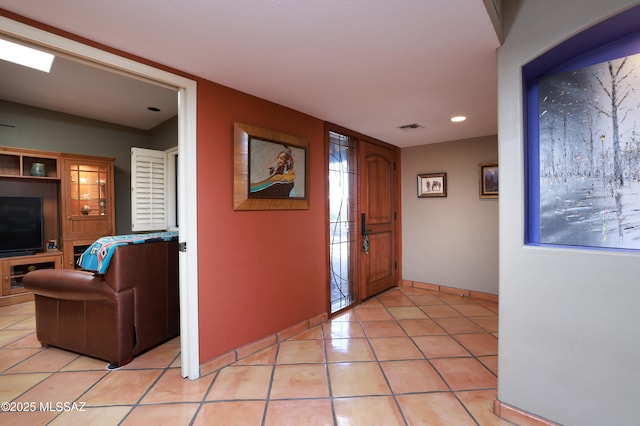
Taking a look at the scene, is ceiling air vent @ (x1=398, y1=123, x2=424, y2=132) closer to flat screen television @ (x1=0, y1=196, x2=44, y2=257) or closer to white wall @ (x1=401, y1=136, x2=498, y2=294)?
white wall @ (x1=401, y1=136, x2=498, y2=294)

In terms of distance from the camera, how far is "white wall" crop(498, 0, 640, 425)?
1.30m

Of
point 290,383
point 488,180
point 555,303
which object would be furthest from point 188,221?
point 488,180

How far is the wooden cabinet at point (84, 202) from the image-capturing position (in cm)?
387

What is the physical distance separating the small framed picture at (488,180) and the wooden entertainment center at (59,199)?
5.15 m

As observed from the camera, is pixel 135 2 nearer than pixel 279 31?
Yes

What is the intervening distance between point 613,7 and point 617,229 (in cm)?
99

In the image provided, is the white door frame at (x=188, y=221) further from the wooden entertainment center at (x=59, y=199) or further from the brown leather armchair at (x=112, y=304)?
the wooden entertainment center at (x=59, y=199)

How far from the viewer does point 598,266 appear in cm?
136

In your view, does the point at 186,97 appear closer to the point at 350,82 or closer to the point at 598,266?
the point at 350,82

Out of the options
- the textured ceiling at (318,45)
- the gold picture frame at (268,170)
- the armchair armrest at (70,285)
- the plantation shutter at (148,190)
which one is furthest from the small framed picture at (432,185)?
the armchair armrest at (70,285)

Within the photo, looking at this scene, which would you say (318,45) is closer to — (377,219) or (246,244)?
(246,244)

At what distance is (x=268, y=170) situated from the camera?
251 centimetres

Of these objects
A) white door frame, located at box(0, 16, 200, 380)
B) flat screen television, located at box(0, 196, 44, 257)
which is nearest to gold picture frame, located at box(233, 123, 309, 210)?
white door frame, located at box(0, 16, 200, 380)

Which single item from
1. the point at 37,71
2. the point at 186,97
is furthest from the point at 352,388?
the point at 37,71
